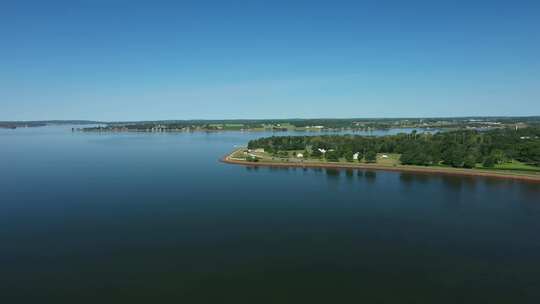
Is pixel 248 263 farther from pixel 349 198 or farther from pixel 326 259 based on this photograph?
pixel 349 198

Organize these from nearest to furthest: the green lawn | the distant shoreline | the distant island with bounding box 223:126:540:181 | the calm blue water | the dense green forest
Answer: the calm blue water, the distant shoreline, the green lawn, the distant island with bounding box 223:126:540:181, the dense green forest

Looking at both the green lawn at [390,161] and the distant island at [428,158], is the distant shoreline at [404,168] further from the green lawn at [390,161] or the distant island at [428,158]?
the green lawn at [390,161]

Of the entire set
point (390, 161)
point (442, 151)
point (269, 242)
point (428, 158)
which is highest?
point (442, 151)

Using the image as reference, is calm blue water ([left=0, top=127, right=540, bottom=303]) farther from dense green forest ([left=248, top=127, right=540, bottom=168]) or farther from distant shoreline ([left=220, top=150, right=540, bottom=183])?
dense green forest ([left=248, top=127, right=540, bottom=168])

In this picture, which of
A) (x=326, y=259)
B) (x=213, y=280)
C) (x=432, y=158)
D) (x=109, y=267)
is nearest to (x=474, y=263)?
(x=326, y=259)

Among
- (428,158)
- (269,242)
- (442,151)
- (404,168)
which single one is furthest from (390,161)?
(269,242)

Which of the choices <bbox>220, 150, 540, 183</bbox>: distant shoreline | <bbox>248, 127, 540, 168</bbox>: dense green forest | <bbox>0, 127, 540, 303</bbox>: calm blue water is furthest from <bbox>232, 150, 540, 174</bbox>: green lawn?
<bbox>0, 127, 540, 303</bbox>: calm blue water

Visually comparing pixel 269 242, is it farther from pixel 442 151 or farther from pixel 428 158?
pixel 442 151

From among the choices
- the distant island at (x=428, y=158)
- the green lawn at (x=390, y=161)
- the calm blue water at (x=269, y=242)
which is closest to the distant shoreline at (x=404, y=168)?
the distant island at (x=428, y=158)

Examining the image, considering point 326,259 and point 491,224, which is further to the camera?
point 491,224
